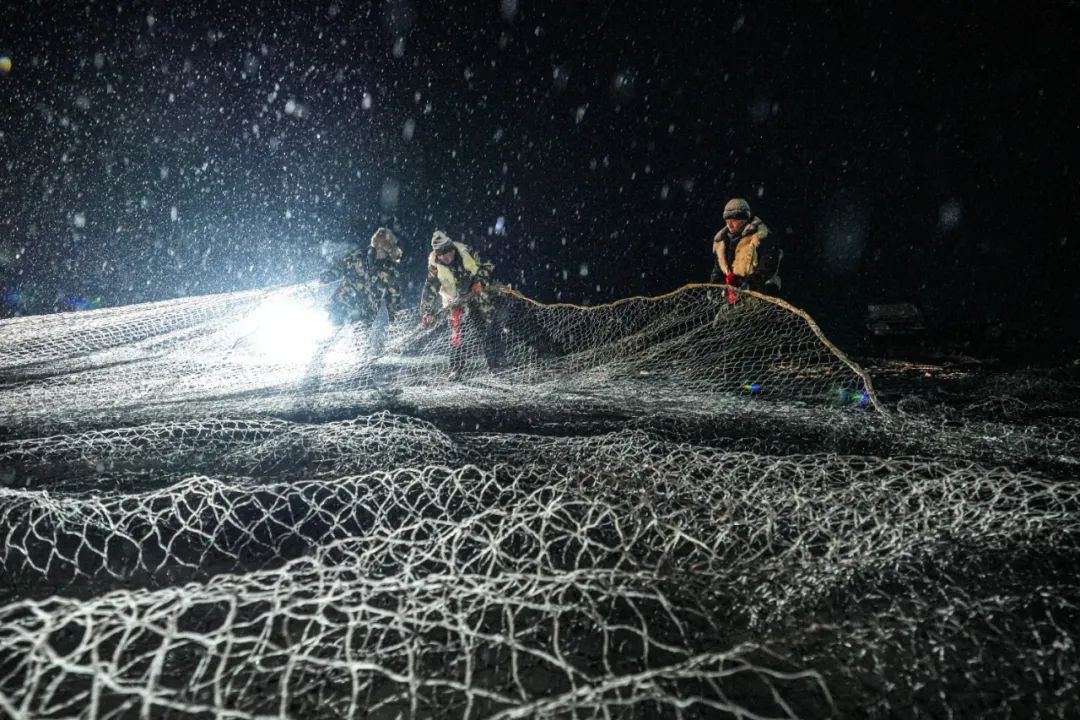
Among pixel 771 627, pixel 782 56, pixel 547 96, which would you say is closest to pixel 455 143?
pixel 547 96

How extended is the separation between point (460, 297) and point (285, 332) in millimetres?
1392

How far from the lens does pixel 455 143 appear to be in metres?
8.25

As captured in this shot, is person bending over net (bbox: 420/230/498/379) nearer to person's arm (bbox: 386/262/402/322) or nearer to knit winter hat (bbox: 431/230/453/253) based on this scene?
knit winter hat (bbox: 431/230/453/253)

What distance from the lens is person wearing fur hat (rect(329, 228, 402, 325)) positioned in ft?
15.5

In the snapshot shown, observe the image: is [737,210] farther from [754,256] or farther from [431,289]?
[431,289]

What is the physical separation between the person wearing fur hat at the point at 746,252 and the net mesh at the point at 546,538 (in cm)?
128

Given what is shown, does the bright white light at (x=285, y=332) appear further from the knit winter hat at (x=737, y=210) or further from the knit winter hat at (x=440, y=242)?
the knit winter hat at (x=737, y=210)

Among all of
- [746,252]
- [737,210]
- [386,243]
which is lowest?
[746,252]

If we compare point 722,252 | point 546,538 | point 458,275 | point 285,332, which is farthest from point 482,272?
point 546,538

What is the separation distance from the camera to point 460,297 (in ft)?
16.1

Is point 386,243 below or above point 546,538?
above

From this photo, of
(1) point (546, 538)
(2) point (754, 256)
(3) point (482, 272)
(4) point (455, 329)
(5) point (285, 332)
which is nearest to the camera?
(1) point (546, 538)

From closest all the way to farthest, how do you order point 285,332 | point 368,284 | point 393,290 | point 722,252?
point 285,332 → point 722,252 → point 368,284 → point 393,290

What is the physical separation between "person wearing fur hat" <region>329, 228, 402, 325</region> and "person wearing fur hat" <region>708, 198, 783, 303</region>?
295 cm
